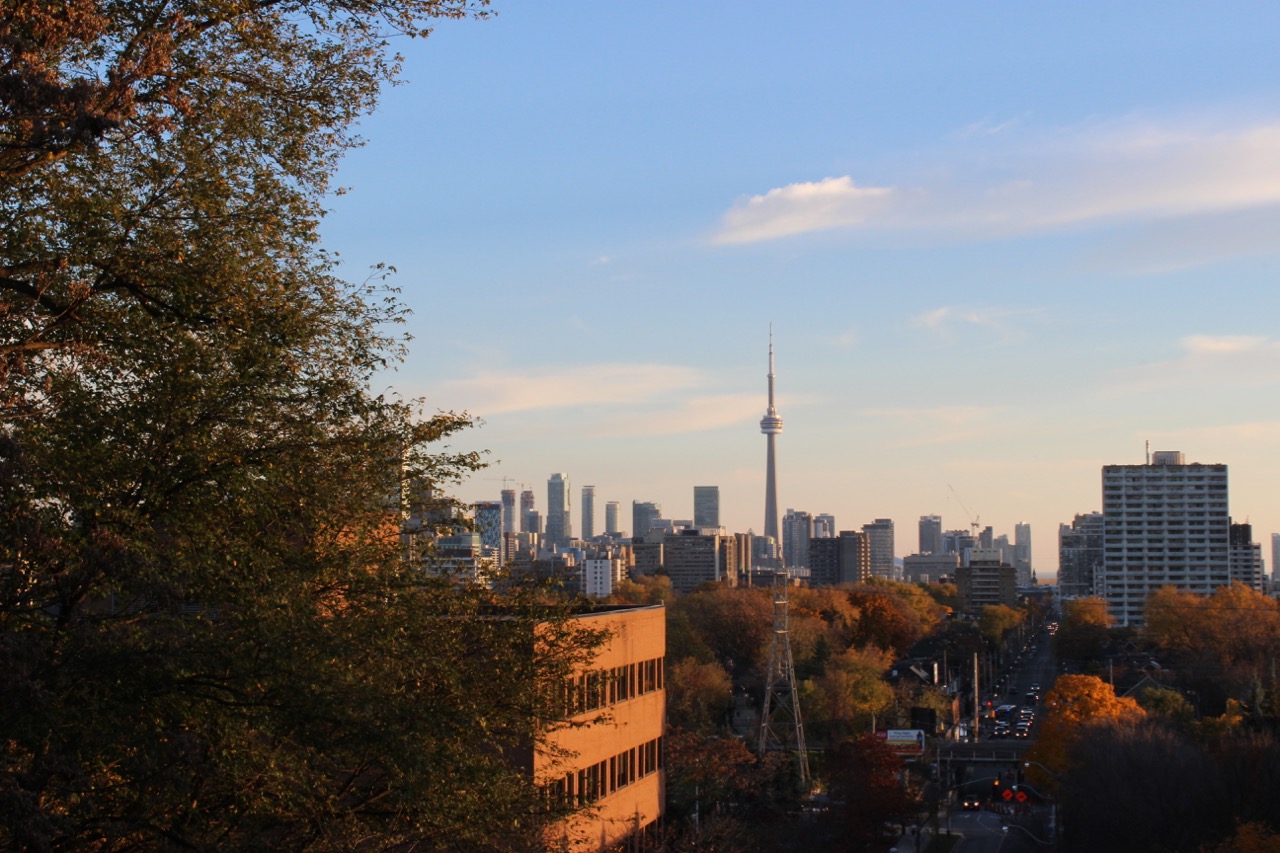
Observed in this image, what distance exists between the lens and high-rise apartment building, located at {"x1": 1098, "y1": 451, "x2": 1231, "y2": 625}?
537 feet

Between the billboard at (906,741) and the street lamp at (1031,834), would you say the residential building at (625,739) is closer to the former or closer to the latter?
the street lamp at (1031,834)

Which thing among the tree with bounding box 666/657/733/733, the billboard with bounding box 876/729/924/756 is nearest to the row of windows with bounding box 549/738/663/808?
the tree with bounding box 666/657/733/733

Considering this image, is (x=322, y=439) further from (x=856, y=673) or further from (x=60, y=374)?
(x=856, y=673)

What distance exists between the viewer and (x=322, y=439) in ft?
39.2

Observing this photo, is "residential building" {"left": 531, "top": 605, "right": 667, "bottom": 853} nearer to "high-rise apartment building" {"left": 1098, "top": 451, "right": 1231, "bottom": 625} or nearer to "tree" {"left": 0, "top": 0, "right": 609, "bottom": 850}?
"tree" {"left": 0, "top": 0, "right": 609, "bottom": 850}

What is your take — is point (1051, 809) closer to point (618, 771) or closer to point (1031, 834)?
point (1031, 834)

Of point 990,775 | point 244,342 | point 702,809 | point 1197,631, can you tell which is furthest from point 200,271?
point 1197,631

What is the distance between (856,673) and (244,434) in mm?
72024

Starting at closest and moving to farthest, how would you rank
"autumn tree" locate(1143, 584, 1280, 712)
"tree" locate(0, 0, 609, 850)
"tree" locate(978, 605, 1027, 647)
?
"tree" locate(0, 0, 609, 850) < "autumn tree" locate(1143, 584, 1280, 712) < "tree" locate(978, 605, 1027, 647)

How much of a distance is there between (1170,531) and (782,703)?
11348 cm

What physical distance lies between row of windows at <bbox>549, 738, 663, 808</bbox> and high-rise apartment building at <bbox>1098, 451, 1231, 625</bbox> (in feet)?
458

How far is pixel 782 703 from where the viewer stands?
66938 mm

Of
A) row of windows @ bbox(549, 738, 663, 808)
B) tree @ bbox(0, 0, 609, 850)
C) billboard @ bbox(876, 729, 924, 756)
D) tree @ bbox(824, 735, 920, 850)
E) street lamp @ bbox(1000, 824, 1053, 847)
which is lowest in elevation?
street lamp @ bbox(1000, 824, 1053, 847)

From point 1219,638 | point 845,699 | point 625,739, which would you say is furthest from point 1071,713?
point 1219,638
